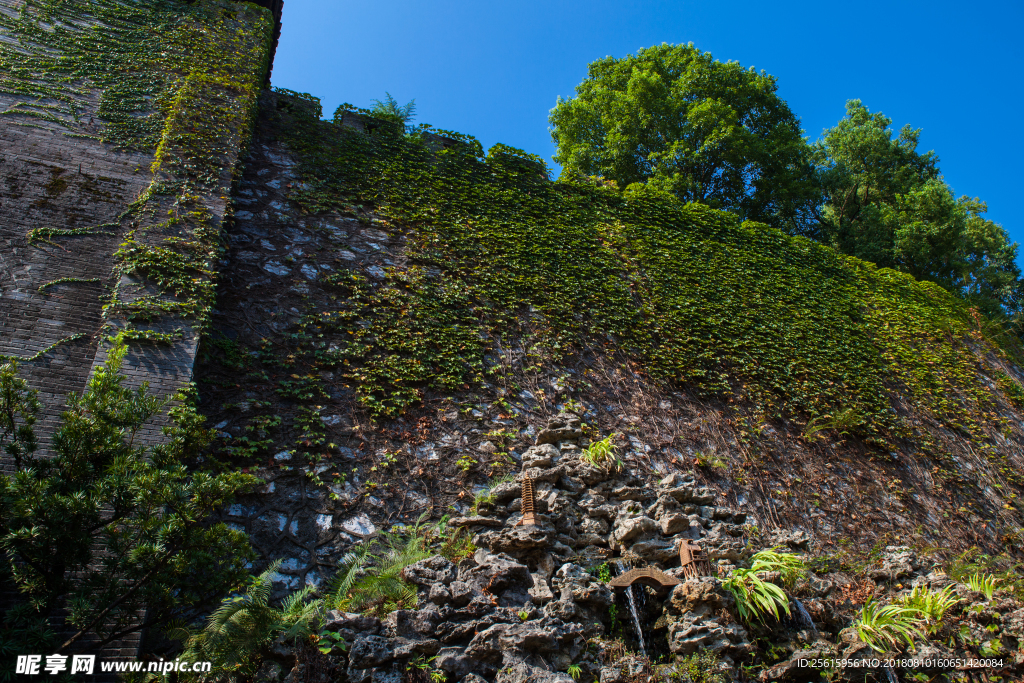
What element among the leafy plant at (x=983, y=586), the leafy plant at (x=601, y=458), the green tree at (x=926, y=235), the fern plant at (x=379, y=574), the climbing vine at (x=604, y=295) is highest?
the green tree at (x=926, y=235)

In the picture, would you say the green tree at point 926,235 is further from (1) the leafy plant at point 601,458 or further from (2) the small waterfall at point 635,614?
(2) the small waterfall at point 635,614

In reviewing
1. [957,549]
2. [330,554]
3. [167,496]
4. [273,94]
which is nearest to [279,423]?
[330,554]

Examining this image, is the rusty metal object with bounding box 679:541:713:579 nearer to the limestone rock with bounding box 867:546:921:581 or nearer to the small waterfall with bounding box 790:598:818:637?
the small waterfall with bounding box 790:598:818:637

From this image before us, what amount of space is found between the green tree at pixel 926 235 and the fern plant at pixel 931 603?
432 inches

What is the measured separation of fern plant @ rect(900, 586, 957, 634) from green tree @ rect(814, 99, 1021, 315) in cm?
1097

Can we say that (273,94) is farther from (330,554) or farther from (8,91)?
(330,554)

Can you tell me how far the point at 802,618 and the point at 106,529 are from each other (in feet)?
13.0

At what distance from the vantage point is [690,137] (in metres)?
13.7

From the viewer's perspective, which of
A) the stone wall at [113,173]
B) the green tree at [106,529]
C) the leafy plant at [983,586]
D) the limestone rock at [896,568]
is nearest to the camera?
the green tree at [106,529]

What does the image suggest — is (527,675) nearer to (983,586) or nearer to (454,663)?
(454,663)

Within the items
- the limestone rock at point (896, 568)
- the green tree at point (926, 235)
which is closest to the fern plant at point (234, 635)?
the limestone rock at point (896, 568)

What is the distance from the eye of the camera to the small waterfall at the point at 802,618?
12.0ft

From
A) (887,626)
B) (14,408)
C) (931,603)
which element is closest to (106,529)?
(14,408)

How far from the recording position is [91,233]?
516 centimetres
